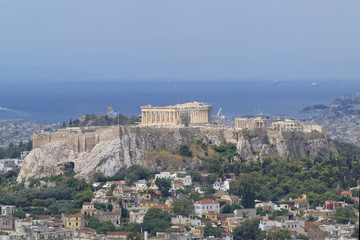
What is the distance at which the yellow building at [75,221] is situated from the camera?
221 feet

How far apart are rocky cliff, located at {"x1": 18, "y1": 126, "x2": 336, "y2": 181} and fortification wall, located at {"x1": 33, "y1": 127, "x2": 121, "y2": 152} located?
1.17 ft

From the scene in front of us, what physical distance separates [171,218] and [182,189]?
7.31m

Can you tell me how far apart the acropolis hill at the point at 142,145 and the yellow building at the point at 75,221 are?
11793 mm

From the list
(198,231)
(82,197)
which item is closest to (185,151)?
(82,197)

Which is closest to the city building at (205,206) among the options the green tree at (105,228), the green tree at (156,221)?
the green tree at (156,221)

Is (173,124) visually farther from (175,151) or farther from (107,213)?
(107,213)

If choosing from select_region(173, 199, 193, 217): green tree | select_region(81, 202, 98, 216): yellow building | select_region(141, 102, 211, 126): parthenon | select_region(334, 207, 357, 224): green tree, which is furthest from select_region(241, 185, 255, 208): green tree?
select_region(141, 102, 211, 126): parthenon

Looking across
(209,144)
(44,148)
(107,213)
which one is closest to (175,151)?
(209,144)

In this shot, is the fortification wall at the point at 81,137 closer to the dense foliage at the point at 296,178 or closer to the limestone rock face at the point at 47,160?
the limestone rock face at the point at 47,160

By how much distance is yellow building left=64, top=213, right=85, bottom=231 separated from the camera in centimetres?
6725

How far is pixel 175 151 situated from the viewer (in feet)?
275

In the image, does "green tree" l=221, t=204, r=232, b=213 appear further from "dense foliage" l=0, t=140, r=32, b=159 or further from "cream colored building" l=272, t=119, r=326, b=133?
"dense foliage" l=0, t=140, r=32, b=159

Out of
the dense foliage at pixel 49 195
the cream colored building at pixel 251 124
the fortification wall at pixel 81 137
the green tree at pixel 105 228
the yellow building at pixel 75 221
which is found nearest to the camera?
the green tree at pixel 105 228

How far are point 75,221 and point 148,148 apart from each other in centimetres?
1617
